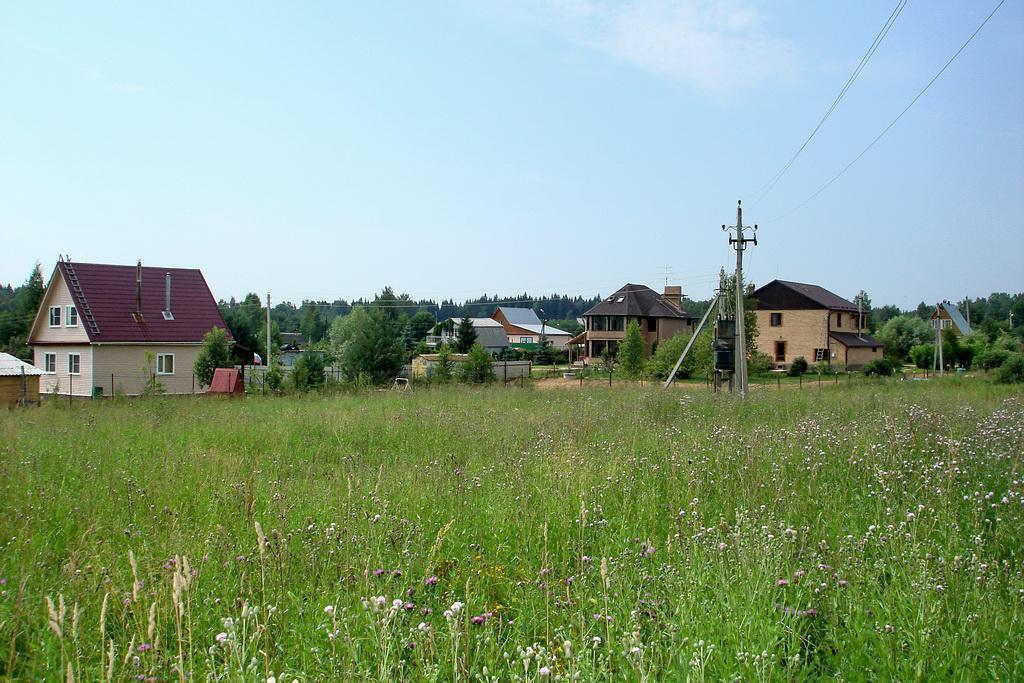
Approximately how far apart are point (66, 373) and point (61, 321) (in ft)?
8.83

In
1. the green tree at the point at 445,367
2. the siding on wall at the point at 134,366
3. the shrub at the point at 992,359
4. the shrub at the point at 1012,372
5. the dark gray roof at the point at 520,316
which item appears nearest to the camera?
the shrub at the point at 1012,372

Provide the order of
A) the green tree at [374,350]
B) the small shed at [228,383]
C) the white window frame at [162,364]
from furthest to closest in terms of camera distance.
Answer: the green tree at [374,350] → the white window frame at [162,364] → the small shed at [228,383]

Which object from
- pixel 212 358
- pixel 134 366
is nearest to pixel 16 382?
pixel 212 358

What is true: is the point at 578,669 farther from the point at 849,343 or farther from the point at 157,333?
the point at 849,343

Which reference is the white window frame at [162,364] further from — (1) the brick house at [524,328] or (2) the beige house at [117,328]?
(1) the brick house at [524,328]

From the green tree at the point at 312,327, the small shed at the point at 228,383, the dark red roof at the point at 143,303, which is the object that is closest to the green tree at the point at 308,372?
the small shed at the point at 228,383

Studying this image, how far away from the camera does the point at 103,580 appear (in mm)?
3859

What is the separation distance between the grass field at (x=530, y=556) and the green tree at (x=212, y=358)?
22.1m

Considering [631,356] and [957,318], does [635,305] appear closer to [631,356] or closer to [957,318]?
[631,356]

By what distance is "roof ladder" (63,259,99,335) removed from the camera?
33500 millimetres

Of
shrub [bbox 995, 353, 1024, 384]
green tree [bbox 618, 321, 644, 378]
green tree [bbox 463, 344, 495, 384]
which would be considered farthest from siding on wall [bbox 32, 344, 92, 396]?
shrub [bbox 995, 353, 1024, 384]

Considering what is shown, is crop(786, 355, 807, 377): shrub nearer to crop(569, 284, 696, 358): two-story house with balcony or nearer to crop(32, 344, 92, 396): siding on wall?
crop(569, 284, 696, 358): two-story house with balcony

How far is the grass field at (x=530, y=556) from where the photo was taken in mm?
3111

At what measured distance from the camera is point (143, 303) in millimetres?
36000
